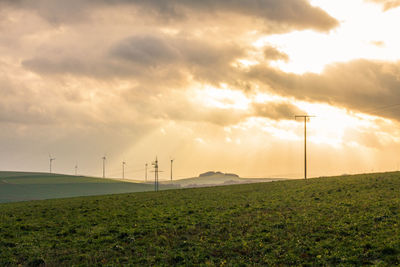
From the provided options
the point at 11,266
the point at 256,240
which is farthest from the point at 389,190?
the point at 11,266

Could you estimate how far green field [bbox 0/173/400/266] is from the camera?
1007 inches

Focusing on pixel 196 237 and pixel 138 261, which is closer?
pixel 138 261

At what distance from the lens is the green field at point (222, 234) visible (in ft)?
83.9

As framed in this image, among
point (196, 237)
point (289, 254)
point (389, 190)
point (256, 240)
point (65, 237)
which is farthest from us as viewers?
point (389, 190)

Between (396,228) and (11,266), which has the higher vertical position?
→ (396,228)

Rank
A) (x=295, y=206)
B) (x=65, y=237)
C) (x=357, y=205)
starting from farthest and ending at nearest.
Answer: (x=295, y=206), (x=357, y=205), (x=65, y=237)

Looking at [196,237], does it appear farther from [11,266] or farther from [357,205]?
[357,205]

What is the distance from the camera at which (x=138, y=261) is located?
88.1 ft

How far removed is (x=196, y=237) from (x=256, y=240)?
5517 mm

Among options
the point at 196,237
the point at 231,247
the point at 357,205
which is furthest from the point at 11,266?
the point at 357,205

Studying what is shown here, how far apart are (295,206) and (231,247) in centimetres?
1742

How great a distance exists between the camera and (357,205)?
39.0 meters

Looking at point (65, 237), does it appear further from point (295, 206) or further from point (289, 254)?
point (295, 206)

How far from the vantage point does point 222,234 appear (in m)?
32.2
